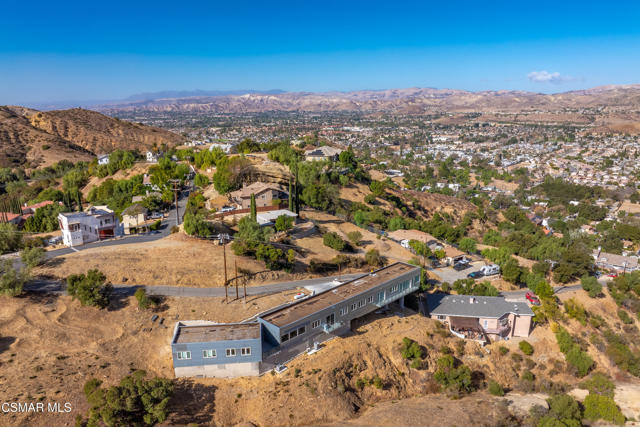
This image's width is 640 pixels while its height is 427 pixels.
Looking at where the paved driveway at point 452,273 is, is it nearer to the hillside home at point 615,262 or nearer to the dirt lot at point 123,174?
the hillside home at point 615,262

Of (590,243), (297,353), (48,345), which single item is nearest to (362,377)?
(297,353)

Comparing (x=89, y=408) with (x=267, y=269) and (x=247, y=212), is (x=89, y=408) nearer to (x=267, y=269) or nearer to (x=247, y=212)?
(x=267, y=269)

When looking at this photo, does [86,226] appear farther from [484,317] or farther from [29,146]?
[29,146]

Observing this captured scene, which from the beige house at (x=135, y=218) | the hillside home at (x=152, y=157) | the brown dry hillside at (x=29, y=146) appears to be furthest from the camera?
the brown dry hillside at (x=29, y=146)

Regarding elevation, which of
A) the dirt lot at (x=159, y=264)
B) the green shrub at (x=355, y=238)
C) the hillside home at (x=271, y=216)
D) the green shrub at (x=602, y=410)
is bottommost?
the green shrub at (x=602, y=410)

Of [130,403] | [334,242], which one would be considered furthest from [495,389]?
[334,242]

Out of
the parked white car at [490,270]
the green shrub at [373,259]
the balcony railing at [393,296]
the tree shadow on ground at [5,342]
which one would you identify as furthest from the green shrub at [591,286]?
the tree shadow on ground at [5,342]
